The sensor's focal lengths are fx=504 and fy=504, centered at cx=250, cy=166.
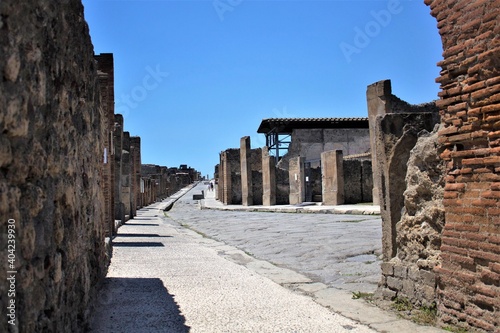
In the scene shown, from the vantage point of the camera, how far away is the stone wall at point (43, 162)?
5.57ft

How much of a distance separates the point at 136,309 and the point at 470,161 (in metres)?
2.81

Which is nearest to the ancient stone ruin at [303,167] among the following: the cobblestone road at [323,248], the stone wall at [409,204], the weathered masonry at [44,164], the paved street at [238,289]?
the cobblestone road at [323,248]

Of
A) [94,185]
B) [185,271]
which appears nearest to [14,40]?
[94,185]

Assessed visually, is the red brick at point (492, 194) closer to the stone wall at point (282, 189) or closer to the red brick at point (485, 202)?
the red brick at point (485, 202)

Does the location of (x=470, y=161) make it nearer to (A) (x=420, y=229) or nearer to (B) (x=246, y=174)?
(A) (x=420, y=229)

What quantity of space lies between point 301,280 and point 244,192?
20522 millimetres

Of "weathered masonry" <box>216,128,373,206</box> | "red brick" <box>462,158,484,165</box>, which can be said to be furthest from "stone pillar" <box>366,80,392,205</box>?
"red brick" <box>462,158,484,165</box>

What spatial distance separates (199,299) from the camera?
14.7ft

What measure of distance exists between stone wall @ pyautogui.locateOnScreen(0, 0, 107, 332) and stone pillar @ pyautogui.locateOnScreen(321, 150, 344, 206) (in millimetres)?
16193

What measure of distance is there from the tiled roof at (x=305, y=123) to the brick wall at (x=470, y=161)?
1067 inches

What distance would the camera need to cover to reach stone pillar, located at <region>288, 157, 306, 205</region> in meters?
22.0

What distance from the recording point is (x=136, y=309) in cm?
412

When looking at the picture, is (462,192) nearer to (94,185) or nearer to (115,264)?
(94,185)

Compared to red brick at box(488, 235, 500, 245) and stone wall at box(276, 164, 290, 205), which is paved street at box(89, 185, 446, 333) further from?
stone wall at box(276, 164, 290, 205)
